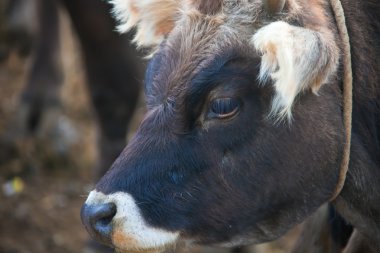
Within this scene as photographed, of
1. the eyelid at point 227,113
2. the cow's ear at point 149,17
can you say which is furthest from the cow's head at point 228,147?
the cow's ear at point 149,17

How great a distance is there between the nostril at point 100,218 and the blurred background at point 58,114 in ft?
6.15

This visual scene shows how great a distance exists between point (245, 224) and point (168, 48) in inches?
24.2

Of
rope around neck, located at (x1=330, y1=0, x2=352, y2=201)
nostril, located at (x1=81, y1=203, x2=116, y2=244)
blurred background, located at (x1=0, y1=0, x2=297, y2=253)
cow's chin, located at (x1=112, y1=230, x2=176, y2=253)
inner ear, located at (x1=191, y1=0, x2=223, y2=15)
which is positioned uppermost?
inner ear, located at (x1=191, y1=0, x2=223, y2=15)

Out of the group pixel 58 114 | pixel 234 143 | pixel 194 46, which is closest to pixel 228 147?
pixel 234 143

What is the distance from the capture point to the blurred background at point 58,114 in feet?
18.7

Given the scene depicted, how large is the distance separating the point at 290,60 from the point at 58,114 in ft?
12.0

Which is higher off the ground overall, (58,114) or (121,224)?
(121,224)

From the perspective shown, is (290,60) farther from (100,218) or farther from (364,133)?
(100,218)

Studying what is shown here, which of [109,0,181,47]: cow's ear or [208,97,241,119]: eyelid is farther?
[109,0,181,47]: cow's ear

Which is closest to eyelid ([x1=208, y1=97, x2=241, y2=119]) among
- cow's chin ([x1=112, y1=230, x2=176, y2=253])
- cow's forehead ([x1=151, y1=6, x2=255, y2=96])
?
cow's forehead ([x1=151, y1=6, x2=255, y2=96])

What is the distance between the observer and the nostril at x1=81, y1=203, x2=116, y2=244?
3.31 metres

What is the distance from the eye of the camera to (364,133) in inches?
139

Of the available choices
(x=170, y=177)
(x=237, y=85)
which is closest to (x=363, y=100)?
(x=237, y=85)

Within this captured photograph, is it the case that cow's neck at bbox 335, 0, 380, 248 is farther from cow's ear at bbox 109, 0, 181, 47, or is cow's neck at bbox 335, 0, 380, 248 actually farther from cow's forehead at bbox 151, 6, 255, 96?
cow's ear at bbox 109, 0, 181, 47
